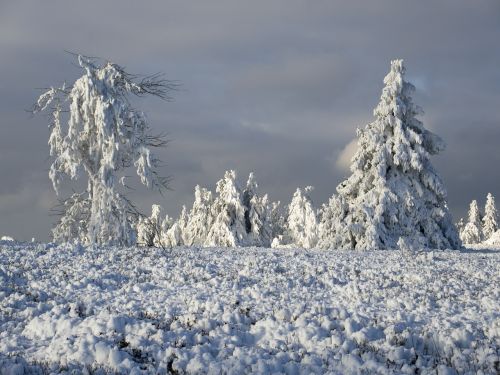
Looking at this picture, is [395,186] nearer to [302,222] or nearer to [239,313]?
[239,313]

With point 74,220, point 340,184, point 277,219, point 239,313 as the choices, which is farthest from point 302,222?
point 239,313

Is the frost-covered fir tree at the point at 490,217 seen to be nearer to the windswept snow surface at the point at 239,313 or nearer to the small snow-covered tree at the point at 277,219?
the small snow-covered tree at the point at 277,219

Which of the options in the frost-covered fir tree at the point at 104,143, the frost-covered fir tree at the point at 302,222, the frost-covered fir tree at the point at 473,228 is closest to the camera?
the frost-covered fir tree at the point at 104,143

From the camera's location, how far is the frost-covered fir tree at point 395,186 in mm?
31422

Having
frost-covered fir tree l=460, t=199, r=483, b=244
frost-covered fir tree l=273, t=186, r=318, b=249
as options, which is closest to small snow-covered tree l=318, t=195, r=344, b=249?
frost-covered fir tree l=273, t=186, r=318, b=249

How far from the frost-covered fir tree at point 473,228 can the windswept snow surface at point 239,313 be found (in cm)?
7165

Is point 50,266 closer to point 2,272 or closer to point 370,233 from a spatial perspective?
point 2,272

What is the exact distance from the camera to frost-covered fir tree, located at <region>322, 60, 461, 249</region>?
31422mm

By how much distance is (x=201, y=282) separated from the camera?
1545 cm

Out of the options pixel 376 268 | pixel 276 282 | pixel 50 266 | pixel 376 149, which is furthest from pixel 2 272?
pixel 376 149

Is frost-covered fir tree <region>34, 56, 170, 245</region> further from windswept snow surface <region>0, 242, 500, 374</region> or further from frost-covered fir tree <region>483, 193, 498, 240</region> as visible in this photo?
frost-covered fir tree <region>483, 193, 498, 240</region>

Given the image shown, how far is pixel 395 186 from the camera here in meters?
32.2

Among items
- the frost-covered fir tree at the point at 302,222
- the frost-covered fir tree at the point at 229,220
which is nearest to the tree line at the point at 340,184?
the frost-covered fir tree at the point at 229,220

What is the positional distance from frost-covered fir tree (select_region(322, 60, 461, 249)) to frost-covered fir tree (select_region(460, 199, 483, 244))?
190ft
